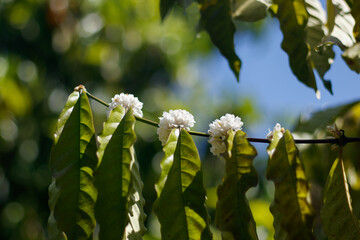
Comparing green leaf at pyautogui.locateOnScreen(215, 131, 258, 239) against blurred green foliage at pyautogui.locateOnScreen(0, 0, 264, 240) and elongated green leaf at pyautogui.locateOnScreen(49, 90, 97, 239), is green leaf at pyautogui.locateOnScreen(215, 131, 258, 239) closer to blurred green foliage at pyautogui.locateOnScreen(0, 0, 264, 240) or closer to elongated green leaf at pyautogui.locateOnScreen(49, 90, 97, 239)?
elongated green leaf at pyautogui.locateOnScreen(49, 90, 97, 239)

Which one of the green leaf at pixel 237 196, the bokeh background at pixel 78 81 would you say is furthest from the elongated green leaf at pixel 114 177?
the bokeh background at pixel 78 81

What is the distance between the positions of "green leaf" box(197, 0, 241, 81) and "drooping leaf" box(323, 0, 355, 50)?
0.67ft

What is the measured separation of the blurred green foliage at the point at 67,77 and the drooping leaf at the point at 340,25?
12.8 feet

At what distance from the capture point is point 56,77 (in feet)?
19.0

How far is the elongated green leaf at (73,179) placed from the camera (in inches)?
27.7

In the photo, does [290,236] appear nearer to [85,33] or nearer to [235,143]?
[235,143]

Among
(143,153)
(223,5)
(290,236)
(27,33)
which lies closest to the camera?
(290,236)

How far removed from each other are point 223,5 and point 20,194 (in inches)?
194

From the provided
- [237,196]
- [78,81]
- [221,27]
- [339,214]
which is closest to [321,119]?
[221,27]

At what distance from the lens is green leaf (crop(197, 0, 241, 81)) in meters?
0.97

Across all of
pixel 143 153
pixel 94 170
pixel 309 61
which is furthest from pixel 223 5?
pixel 143 153

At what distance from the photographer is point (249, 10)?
1.00 m

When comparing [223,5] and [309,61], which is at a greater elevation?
[223,5]

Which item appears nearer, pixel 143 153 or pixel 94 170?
pixel 94 170
